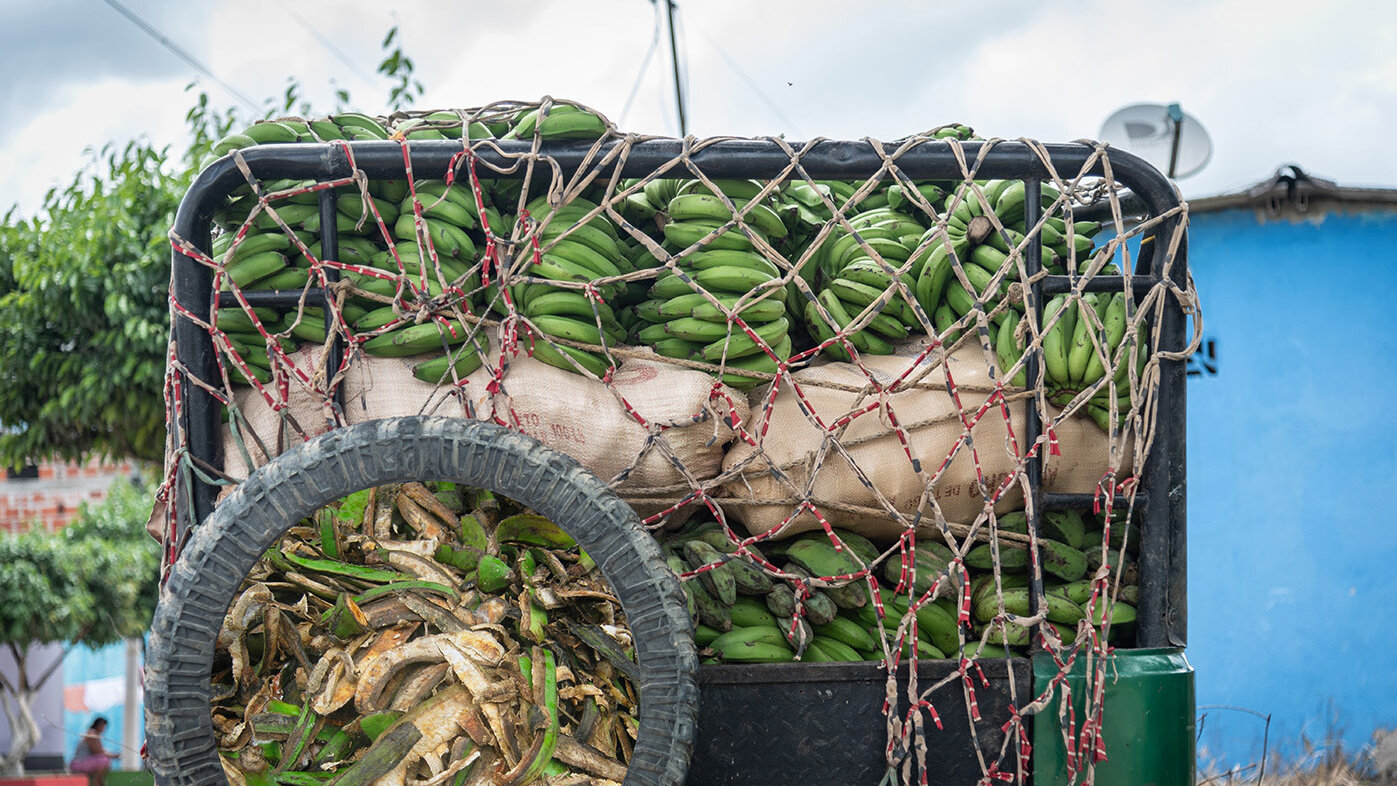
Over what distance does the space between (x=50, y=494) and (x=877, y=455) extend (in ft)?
55.2

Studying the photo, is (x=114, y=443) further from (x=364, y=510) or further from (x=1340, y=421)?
(x=1340, y=421)

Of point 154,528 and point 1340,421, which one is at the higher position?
point 1340,421

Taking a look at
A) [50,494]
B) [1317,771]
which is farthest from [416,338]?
[50,494]

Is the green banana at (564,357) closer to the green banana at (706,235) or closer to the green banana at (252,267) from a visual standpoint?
the green banana at (706,235)

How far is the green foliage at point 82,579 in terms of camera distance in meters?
11.5

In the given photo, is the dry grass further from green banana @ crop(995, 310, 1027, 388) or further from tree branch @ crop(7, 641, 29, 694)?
tree branch @ crop(7, 641, 29, 694)

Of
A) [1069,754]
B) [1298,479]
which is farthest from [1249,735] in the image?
[1069,754]

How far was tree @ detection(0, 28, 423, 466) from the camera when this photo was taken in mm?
6387

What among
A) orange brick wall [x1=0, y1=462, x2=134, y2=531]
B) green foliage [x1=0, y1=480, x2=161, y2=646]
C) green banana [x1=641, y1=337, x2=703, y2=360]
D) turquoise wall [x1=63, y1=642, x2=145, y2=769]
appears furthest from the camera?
turquoise wall [x1=63, y1=642, x2=145, y2=769]

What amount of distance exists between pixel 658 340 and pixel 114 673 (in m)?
21.2

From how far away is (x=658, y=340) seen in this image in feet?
7.67

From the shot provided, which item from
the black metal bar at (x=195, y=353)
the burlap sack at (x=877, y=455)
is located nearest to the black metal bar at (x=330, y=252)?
the black metal bar at (x=195, y=353)

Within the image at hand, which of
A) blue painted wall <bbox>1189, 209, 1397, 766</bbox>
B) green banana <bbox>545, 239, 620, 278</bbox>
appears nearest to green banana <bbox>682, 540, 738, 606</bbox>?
green banana <bbox>545, 239, 620, 278</bbox>

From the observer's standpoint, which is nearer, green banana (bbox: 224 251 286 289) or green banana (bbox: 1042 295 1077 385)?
green banana (bbox: 224 251 286 289)
